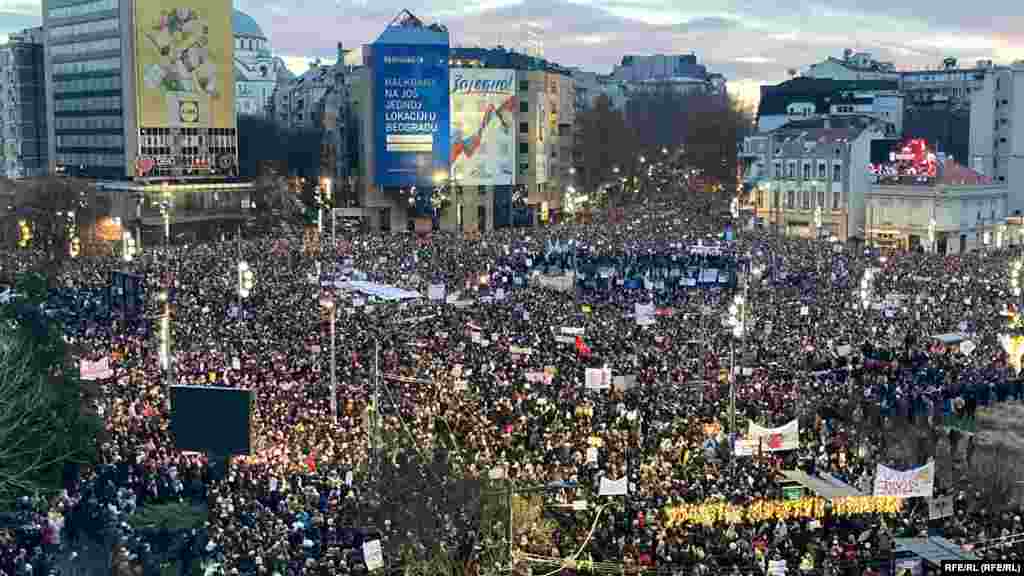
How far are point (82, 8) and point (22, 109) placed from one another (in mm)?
16281

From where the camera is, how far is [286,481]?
20.4m

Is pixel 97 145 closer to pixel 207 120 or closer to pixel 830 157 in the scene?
pixel 207 120

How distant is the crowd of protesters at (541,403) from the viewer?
18.3 meters

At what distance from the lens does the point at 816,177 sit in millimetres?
67938

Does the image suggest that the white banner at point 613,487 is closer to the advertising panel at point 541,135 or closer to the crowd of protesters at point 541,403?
the crowd of protesters at point 541,403

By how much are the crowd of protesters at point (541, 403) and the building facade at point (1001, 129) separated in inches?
1192

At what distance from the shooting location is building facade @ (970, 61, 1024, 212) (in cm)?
7225

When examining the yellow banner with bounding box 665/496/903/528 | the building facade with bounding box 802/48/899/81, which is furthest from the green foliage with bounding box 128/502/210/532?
the building facade with bounding box 802/48/899/81

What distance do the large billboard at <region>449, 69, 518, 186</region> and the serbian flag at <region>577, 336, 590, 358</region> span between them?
146 feet

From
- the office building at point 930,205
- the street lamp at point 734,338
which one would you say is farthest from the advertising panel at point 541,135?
the street lamp at point 734,338

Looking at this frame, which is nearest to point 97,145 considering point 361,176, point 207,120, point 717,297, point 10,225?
point 207,120

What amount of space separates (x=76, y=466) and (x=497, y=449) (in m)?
7.88

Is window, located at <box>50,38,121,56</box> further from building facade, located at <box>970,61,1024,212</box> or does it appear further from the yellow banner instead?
the yellow banner

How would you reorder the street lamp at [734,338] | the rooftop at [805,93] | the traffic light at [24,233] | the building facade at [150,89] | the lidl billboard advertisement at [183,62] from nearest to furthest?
the street lamp at [734,338] → the traffic light at [24,233] → the lidl billboard advertisement at [183,62] → the building facade at [150,89] → the rooftop at [805,93]
